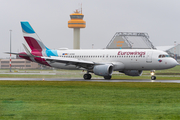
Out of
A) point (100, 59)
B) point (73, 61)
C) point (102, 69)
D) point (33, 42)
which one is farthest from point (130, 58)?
point (33, 42)

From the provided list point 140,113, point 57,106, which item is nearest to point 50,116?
point 57,106

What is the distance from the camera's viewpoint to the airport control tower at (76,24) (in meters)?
169

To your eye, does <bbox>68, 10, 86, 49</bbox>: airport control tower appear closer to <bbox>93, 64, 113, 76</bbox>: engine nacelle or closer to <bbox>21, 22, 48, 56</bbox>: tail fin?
<bbox>21, 22, 48, 56</bbox>: tail fin

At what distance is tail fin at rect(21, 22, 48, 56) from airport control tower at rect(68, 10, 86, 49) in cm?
12411

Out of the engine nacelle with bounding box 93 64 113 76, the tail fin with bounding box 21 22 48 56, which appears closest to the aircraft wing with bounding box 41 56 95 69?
the engine nacelle with bounding box 93 64 113 76

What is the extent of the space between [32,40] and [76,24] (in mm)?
126453

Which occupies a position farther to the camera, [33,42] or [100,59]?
[33,42]

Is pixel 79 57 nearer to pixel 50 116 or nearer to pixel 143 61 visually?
pixel 143 61

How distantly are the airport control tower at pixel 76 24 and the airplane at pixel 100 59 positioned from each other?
124354 millimetres

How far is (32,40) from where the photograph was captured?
145 feet

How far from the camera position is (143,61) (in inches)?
1533

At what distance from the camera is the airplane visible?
127 feet

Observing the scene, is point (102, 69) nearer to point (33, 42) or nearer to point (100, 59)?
point (100, 59)

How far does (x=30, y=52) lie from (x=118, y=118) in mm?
33758
